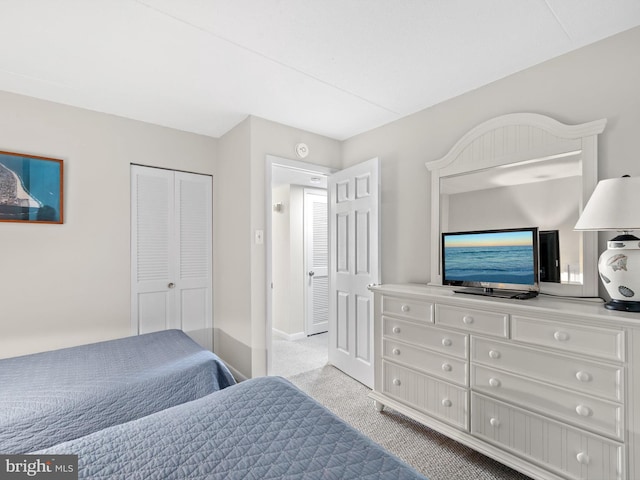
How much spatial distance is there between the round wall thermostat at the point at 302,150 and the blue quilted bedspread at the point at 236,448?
2429 millimetres

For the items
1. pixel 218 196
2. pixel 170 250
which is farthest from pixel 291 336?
pixel 218 196

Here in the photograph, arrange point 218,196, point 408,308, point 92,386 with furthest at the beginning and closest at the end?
point 218,196 → point 408,308 → point 92,386

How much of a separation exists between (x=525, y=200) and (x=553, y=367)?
1059 millimetres

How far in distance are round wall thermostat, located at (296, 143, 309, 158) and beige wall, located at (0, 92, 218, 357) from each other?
1.34 metres

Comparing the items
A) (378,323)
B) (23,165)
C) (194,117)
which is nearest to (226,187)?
(194,117)

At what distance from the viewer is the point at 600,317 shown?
143 cm

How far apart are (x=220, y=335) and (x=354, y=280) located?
158 centimetres

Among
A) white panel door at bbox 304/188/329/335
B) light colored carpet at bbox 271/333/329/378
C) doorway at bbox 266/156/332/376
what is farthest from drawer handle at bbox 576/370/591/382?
white panel door at bbox 304/188/329/335

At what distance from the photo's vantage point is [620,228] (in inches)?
57.6

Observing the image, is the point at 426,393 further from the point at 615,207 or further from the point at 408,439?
the point at 615,207

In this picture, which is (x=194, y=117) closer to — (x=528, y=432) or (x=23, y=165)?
(x=23, y=165)

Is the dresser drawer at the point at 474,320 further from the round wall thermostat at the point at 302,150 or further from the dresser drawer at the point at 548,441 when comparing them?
the round wall thermostat at the point at 302,150

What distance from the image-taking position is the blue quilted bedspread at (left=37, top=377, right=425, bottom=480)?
97 cm

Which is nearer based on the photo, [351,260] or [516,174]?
[516,174]
